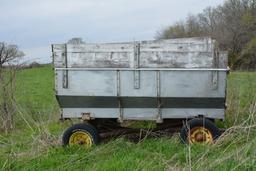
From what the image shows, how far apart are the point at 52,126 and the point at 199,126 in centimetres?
445

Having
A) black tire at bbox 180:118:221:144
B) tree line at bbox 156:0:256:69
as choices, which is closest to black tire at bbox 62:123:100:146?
black tire at bbox 180:118:221:144

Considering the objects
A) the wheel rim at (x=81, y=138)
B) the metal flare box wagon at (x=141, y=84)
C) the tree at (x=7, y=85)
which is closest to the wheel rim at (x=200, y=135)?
the metal flare box wagon at (x=141, y=84)

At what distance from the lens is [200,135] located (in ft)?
25.3

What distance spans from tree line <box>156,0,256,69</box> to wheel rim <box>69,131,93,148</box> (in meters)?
42.5

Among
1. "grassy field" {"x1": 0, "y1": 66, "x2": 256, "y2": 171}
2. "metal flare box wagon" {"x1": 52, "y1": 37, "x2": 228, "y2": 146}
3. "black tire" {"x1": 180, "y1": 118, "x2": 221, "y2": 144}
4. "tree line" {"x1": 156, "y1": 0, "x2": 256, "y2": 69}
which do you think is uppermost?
"tree line" {"x1": 156, "y1": 0, "x2": 256, "y2": 69}

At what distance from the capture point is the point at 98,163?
6.50 meters

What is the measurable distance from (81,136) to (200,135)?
6.49 feet

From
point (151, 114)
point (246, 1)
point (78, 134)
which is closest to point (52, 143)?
point (78, 134)

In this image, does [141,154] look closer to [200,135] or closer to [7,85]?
[200,135]

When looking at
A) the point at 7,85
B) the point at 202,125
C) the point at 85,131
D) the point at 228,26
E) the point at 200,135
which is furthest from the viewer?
the point at 228,26

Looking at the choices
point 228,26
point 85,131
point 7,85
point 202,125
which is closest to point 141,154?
point 202,125

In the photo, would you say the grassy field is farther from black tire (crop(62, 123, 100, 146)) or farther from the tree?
the tree

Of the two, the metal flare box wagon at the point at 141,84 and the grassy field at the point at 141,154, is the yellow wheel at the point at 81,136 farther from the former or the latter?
the grassy field at the point at 141,154

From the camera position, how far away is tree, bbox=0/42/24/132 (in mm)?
10945
